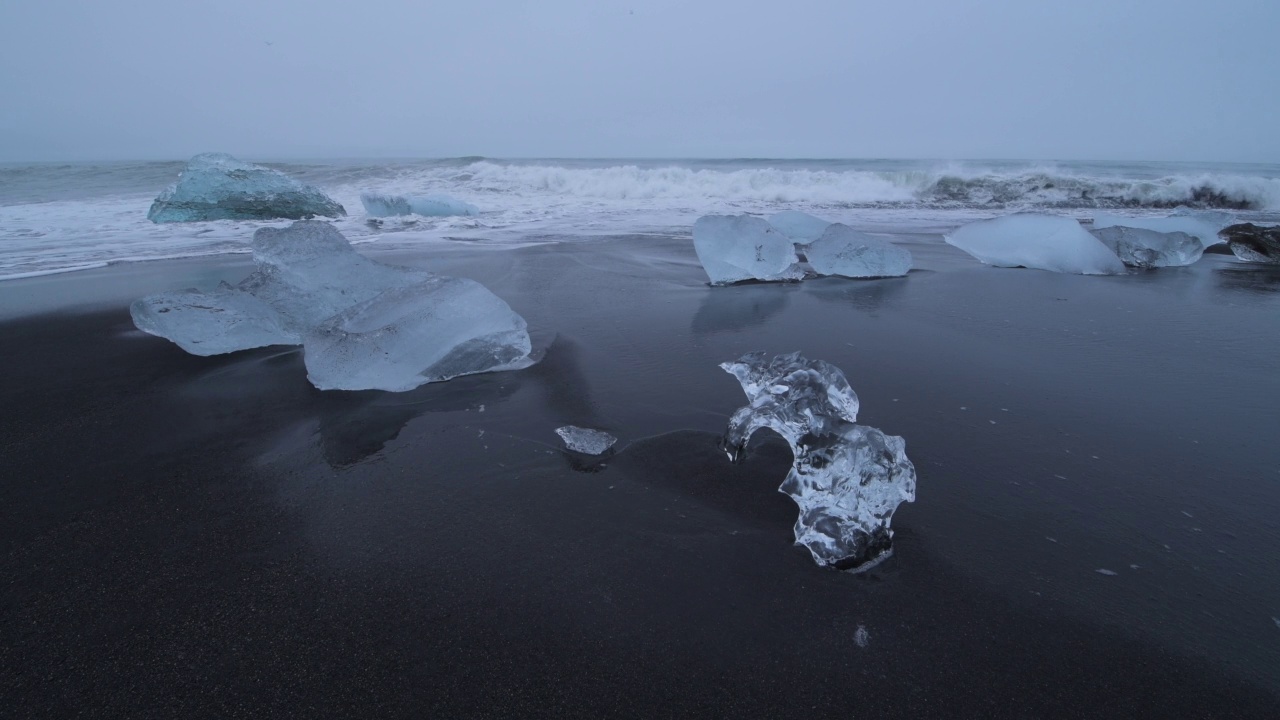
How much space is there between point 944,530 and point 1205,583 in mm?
530

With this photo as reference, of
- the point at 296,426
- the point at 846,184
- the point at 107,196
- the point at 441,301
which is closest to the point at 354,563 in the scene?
the point at 296,426

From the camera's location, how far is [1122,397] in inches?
91.2

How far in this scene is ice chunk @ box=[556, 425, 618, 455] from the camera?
6.22 feet

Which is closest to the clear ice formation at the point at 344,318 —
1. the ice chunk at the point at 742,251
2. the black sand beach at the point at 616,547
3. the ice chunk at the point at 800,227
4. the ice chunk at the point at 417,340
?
the ice chunk at the point at 417,340

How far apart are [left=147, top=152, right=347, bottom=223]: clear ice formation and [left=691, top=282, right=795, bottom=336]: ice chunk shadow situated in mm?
8854

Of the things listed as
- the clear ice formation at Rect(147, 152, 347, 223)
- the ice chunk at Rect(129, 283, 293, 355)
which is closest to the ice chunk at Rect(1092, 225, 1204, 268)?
the ice chunk at Rect(129, 283, 293, 355)

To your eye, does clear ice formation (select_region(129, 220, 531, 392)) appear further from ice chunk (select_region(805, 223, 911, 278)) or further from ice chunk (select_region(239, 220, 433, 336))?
ice chunk (select_region(805, 223, 911, 278))

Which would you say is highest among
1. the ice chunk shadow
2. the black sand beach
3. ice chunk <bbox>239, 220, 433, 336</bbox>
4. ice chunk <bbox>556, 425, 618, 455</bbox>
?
ice chunk <bbox>239, 220, 433, 336</bbox>

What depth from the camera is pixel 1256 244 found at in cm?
572

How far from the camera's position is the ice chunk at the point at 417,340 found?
7.86ft

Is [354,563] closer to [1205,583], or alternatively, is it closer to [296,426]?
[296,426]

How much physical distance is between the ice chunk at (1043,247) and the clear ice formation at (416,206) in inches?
310

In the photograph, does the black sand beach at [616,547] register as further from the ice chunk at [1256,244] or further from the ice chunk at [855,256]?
the ice chunk at [1256,244]

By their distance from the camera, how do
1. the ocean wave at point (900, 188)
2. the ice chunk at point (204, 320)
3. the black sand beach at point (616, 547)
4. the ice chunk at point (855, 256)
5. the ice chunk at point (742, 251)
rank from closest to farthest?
the black sand beach at point (616, 547) → the ice chunk at point (204, 320) → the ice chunk at point (742, 251) → the ice chunk at point (855, 256) → the ocean wave at point (900, 188)
